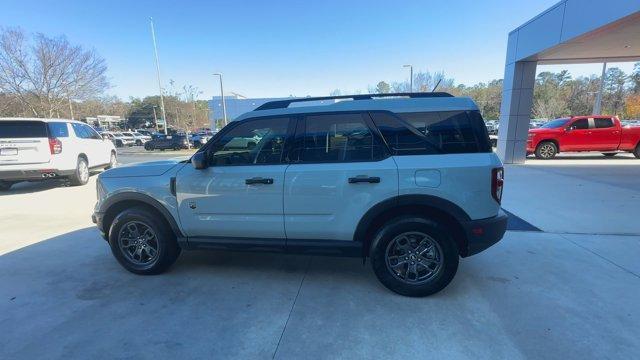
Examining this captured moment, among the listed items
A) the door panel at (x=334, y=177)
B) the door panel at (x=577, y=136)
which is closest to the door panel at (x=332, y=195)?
the door panel at (x=334, y=177)

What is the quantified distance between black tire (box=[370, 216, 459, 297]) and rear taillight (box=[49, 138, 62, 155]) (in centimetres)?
900

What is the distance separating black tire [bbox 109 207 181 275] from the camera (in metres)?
3.79

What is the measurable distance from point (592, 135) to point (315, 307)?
15336 mm

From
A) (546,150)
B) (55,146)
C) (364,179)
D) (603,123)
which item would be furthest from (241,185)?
(603,123)

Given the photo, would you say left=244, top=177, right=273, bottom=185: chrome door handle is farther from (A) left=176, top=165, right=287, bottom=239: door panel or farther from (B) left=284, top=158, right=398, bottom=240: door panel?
(B) left=284, top=158, right=398, bottom=240: door panel

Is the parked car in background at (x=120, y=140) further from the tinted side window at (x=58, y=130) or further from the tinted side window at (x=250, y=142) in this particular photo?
the tinted side window at (x=250, y=142)

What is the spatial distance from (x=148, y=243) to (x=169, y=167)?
93 centimetres

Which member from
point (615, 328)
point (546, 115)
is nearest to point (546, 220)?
point (615, 328)

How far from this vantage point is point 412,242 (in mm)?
3293

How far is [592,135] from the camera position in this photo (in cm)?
1348

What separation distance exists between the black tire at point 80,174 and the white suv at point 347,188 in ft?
23.3

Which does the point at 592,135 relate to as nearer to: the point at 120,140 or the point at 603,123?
the point at 603,123

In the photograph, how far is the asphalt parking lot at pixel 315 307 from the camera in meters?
2.58

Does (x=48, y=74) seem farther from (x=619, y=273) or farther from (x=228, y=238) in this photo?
(x=619, y=273)
